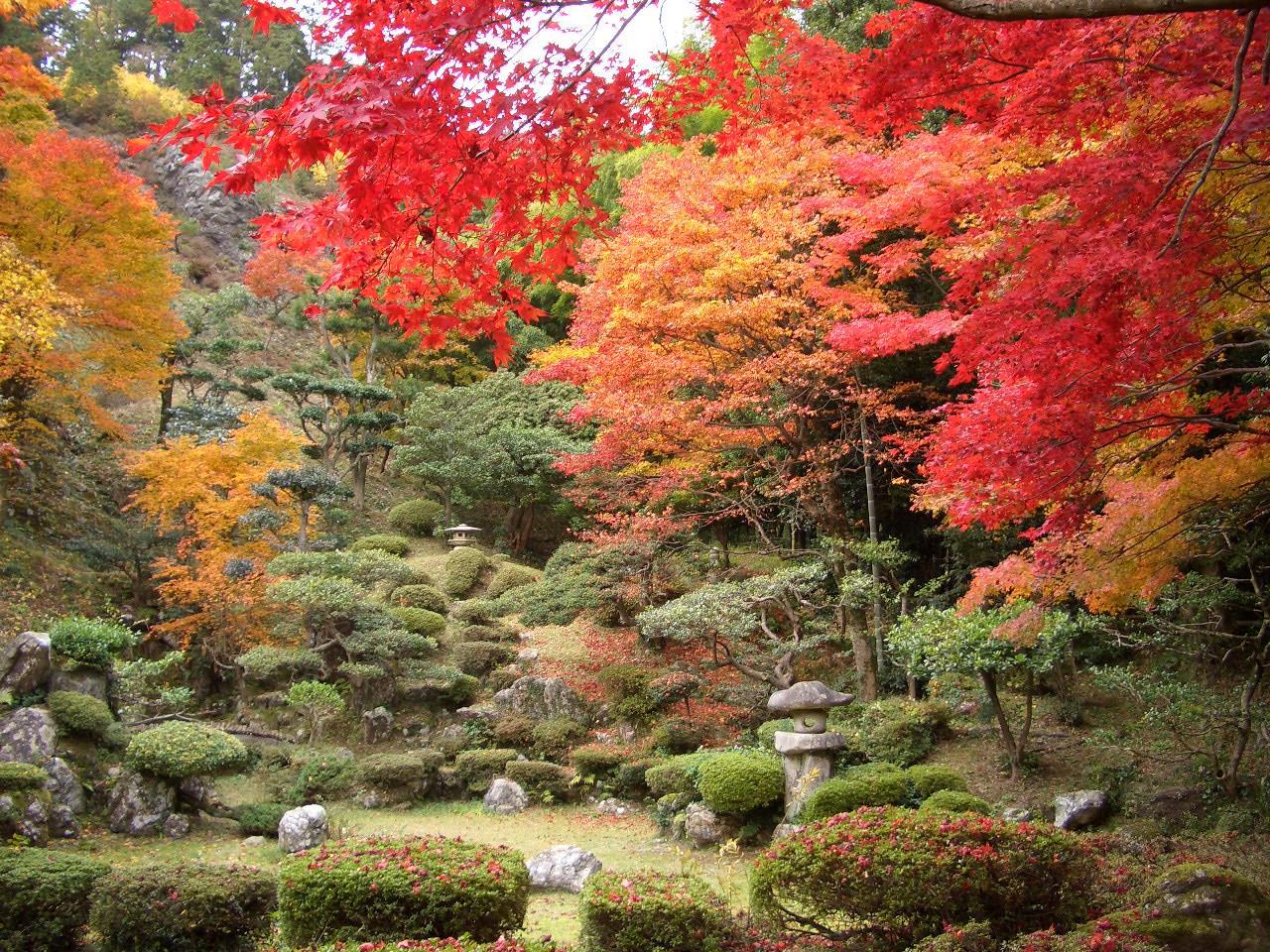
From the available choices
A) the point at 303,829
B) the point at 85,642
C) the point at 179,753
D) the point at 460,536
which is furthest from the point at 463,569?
the point at 303,829

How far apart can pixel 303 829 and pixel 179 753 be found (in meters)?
1.36

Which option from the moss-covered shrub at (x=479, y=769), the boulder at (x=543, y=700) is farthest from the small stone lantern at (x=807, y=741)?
the boulder at (x=543, y=700)

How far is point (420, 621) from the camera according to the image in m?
13.0

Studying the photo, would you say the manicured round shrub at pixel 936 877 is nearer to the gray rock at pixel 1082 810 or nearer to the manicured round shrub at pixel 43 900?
the gray rock at pixel 1082 810

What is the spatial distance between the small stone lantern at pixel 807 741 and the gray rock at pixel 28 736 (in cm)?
645

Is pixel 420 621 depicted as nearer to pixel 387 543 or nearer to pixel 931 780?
pixel 387 543

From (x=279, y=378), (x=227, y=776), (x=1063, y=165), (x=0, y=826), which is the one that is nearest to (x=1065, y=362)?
(x=1063, y=165)

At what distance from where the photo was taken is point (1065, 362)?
13.2 feet

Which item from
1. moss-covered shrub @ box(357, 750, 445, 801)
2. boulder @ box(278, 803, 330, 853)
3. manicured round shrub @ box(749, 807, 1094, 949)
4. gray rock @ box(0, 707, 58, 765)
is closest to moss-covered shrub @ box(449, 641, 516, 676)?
moss-covered shrub @ box(357, 750, 445, 801)

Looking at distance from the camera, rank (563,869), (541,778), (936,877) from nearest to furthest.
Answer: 1. (936,877)
2. (563,869)
3. (541,778)

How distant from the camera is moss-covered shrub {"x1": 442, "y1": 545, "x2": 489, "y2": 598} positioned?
49.5 feet

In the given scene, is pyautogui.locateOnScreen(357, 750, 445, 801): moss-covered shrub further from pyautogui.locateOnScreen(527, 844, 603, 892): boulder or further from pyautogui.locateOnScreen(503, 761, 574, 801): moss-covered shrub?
pyautogui.locateOnScreen(527, 844, 603, 892): boulder

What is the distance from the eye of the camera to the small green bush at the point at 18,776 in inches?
251

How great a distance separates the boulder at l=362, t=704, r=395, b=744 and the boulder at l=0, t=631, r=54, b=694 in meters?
3.83
